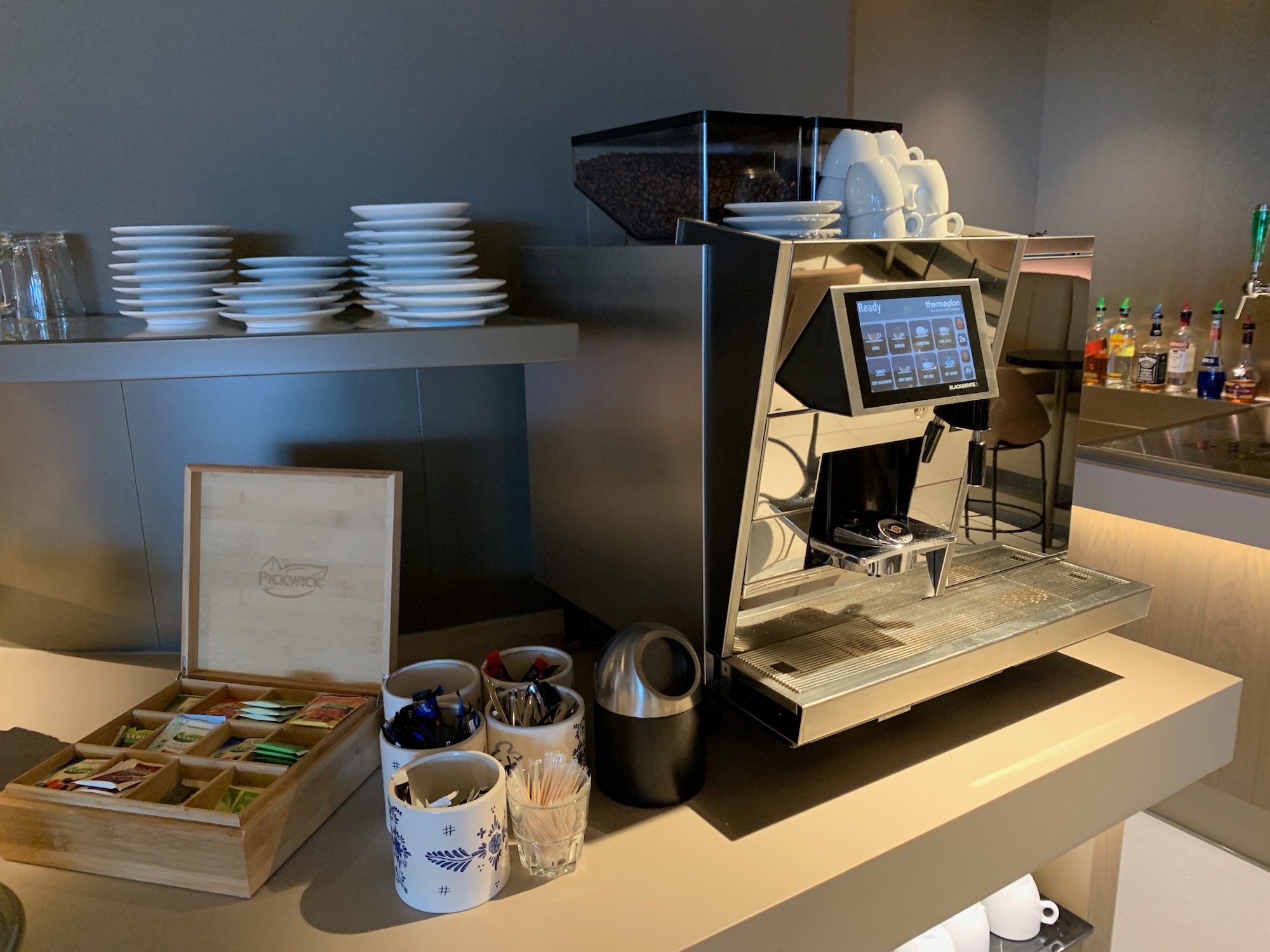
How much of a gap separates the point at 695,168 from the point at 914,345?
0.32 meters

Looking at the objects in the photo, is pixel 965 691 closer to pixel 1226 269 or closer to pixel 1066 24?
pixel 1226 269

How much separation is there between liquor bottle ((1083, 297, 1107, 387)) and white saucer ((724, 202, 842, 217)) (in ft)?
6.82

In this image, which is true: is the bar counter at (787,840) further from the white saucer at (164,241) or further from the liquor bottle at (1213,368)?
the liquor bottle at (1213,368)

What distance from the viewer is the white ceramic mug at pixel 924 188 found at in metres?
0.97

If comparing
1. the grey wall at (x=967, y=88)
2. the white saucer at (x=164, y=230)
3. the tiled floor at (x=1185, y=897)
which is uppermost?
the grey wall at (x=967, y=88)

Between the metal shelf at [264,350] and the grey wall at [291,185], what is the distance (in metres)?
0.24

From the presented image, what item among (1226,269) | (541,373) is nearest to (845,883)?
(541,373)

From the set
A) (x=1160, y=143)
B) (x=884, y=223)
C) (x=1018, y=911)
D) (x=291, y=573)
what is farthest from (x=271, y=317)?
(x=1160, y=143)

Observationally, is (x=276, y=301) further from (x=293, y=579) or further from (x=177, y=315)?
(x=293, y=579)

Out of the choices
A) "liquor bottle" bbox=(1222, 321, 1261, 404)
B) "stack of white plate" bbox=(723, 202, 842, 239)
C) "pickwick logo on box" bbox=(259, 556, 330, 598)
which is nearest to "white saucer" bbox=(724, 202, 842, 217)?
"stack of white plate" bbox=(723, 202, 842, 239)

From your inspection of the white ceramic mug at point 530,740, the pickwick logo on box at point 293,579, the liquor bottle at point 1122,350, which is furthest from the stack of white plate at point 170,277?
the liquor bottle at point 1122,350

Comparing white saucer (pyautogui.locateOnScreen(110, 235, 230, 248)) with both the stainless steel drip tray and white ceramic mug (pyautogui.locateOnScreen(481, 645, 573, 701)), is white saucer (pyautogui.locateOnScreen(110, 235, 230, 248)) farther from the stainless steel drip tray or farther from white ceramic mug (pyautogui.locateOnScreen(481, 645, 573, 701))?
the stainless steel drip tray

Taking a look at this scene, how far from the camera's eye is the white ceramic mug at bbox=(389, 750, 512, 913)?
0.73 metres

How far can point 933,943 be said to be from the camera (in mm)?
1137
